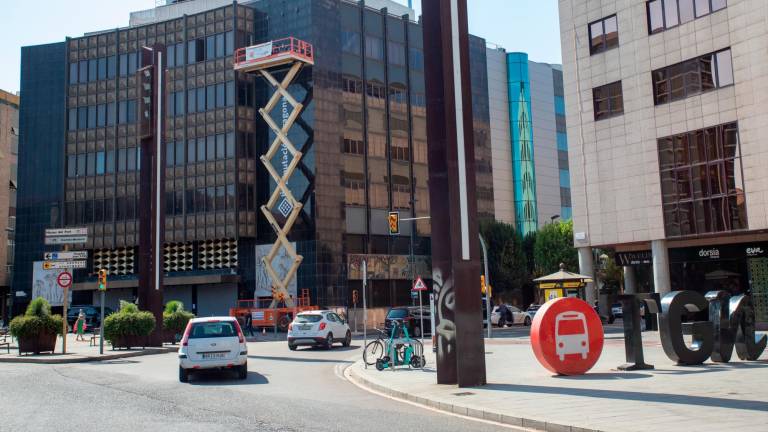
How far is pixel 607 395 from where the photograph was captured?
12516 millimetres

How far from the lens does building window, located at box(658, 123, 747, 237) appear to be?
3384 centimetres

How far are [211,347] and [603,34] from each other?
3065 cm

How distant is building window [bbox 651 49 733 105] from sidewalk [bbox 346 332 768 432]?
19.0 m

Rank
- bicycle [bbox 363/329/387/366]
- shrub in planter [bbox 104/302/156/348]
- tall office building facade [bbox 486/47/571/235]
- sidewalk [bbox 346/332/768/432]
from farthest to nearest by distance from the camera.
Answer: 1. tall office building facade [bbox 486/47/571/235]
2. shrub in planter [bbox 104/302/156/348]
3. bicycle [bbox 363/329/387/366]
4. sidewalk [bbox 346/332/768/432]

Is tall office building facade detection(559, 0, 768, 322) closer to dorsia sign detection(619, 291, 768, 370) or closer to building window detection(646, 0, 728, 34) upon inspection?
building window detection(646, 0, 728, 34)

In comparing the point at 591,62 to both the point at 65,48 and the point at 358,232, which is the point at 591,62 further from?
the point at 65,48

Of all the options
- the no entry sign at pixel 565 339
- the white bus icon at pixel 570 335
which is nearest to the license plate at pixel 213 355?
the no entry sign at pixel 565 339

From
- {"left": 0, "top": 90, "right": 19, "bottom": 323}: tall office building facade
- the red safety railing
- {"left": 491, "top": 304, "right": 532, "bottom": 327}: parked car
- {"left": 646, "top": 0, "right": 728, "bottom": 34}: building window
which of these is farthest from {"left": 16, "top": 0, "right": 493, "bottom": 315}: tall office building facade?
{"left": 646, "top": 0, "right": 728, "bottom": 34}: building window

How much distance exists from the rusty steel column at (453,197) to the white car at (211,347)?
5210mm

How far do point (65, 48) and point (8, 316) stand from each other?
2590cm

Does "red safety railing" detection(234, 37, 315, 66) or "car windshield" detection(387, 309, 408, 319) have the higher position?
"red safety railing" detection(234, 37, 315, 66)

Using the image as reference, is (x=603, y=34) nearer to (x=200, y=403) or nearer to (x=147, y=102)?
(x=147, y=102)

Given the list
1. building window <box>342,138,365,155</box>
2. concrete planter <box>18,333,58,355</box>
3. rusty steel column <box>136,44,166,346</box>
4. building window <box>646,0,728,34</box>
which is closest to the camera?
concrete planter <box>18,333,58,355</box>

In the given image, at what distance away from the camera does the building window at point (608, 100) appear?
39219 millimetres
